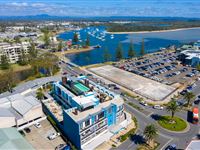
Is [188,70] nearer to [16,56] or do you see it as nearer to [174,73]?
[174,73]

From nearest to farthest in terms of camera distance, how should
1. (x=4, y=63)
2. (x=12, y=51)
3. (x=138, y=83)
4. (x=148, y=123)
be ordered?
1. (x=148, y=123)
2. (x=138, y=83)
3. (x=4, y=63)
4. (x=12, y=51)

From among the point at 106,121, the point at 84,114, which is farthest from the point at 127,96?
the point at 84,114

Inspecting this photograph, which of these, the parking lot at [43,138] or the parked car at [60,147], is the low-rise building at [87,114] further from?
the parking lot at [43,138]

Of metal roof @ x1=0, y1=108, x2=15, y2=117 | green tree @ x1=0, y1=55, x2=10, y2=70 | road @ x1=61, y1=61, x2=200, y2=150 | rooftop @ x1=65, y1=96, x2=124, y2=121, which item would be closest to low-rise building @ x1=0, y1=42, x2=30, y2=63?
green tree @ x1=0, y1=55, x2=10, y2=70

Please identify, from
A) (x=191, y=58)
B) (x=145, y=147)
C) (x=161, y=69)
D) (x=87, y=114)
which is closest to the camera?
(x=145, y=147)

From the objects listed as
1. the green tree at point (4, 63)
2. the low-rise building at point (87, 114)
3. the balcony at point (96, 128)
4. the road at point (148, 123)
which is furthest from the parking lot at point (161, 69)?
the green tree at point (4, 63)

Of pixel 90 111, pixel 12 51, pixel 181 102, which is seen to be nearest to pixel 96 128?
pixel 90 111

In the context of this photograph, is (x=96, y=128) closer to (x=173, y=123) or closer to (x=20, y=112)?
(x=173, y=123)
